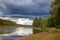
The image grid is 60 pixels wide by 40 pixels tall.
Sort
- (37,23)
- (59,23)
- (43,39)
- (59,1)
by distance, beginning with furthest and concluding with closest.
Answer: (37,23) < (59,23) < (59,1) < (43,39)

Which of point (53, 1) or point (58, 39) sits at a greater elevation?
point (53, 1)

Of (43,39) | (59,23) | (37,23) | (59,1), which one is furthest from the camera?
(37,23)

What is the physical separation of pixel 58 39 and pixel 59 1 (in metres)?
41.7

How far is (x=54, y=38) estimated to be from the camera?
33750 mm

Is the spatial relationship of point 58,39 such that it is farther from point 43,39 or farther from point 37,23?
point 37,23

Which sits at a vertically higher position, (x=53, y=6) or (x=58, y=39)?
(x=53, y=6)

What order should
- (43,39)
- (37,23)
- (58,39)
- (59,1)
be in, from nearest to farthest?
(58,39) → (43,39) → (59,1) → (37,23)

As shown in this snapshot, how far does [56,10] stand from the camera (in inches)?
2980

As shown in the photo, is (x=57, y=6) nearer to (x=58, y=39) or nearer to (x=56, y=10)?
(x=56, y=10)

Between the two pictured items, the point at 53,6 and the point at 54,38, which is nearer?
the point at 54,38

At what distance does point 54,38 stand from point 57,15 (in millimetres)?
45461

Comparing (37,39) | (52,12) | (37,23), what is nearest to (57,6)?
(52,12)

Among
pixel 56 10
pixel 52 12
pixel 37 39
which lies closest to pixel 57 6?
pixel 56 10

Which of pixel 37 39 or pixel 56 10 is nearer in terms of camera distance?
pixel 37 39
